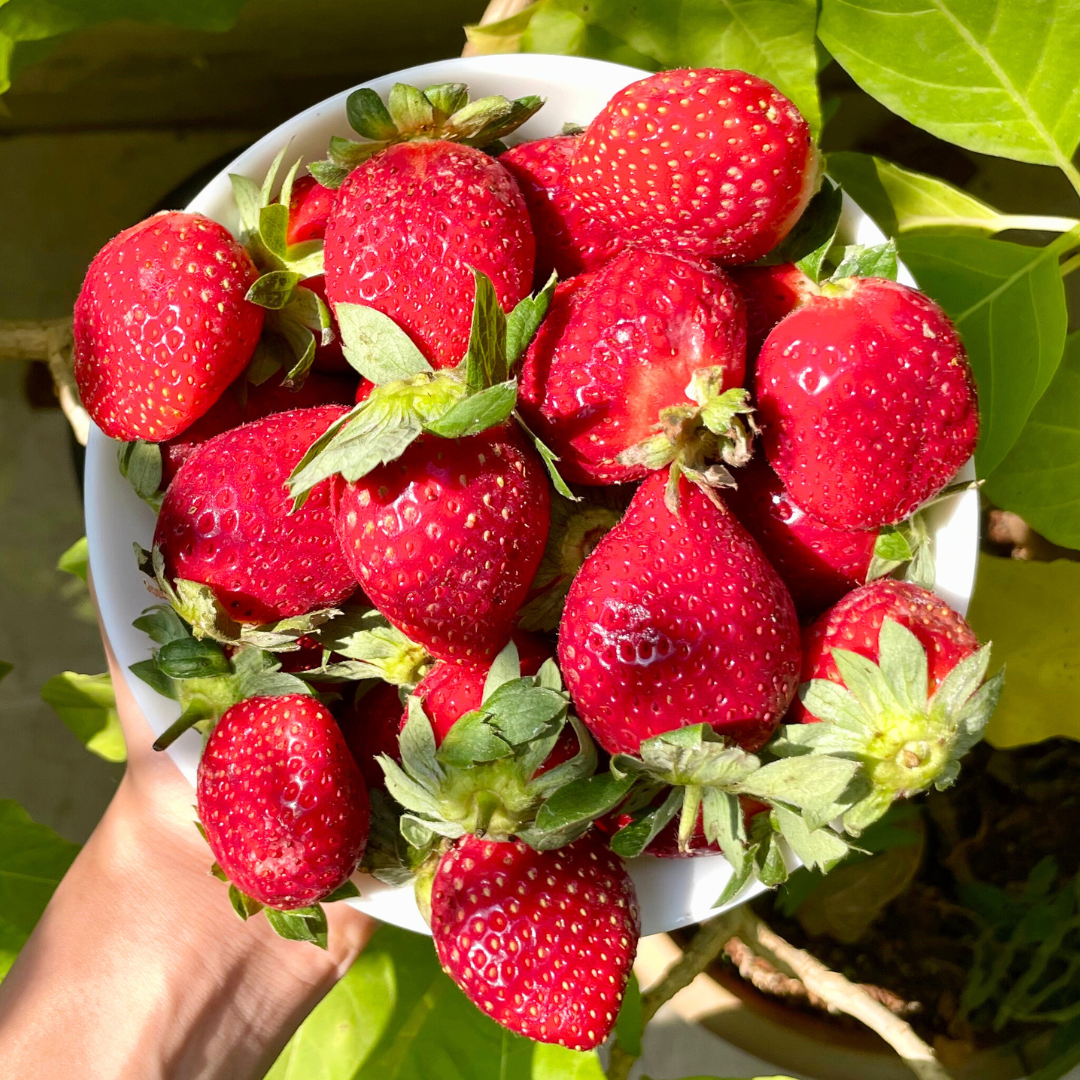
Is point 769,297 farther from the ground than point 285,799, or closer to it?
farther from the ground

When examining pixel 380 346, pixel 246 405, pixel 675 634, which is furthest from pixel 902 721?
pixel 246 405

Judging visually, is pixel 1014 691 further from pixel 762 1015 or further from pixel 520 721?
pixel 520 721

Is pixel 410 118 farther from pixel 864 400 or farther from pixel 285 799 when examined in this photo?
pixel 285 799

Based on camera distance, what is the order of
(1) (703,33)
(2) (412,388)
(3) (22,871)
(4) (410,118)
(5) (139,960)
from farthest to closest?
(3) (22,871)
(5) (139,960)
(1) (703,33)
(4) (410,118)
(2) (412,388)

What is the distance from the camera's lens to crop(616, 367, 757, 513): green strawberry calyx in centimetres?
61

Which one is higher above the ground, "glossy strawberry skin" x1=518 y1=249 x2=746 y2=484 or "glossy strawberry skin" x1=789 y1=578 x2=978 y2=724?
"glossy strawberry skin" x1=518 y1=249 x2=746 y2=484

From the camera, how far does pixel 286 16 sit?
1198mm

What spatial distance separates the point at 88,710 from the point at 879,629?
2.93 feet

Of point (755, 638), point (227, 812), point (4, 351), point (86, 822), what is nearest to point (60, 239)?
point (4, 351)

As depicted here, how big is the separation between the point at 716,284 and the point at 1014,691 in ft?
1.93

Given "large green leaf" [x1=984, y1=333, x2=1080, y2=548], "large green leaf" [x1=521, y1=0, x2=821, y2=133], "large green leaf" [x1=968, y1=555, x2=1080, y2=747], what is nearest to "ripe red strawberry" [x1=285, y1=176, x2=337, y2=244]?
"large green leaf" [x1=521, y1=0, x2=821, y2=133]

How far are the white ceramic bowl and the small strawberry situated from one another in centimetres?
7

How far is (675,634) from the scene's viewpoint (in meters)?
0.63

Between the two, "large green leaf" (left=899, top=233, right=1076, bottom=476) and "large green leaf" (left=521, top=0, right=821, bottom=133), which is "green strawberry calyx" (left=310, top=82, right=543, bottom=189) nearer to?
"large green leaf" (left=521, top=0, right=821, bottom=133)
